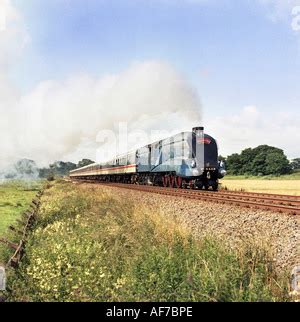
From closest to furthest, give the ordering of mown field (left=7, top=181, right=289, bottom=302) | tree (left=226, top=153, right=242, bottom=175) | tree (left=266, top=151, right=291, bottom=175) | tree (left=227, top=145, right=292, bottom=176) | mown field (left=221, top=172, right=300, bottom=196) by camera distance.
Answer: mown field (left=7, top=181, right=289, bottom=302) < mown field (left=221, top=172, right=300, bottom=196) < tree (left=266, top=151, right=291, bottom=175) < tree (left=227, top=145, right=292, bottom=176) < tree (left=226, top=153, right=242, bottom=175)

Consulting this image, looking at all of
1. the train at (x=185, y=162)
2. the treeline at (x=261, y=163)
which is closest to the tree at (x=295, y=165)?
the treeline at (x=261, y=163)

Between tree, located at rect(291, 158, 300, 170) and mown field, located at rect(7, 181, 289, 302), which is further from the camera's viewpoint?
tree, located at rect(291, 158, 300, 170)

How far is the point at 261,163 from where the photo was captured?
64.1 meters

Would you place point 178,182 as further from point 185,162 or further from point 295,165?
point 295,165

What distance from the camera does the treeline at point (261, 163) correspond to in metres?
55.6

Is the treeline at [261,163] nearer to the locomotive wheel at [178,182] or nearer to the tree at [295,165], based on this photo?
the tree at [295,165]

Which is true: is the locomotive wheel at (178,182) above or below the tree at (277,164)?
below

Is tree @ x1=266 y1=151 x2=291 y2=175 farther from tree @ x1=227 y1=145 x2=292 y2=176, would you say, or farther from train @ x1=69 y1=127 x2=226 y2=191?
train @ x1=69 y1=127 x2=226 y2=191

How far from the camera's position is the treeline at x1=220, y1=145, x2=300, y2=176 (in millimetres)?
55634

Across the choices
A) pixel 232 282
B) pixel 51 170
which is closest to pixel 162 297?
pixel 232 282

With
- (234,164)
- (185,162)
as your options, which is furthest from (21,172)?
(185,162)

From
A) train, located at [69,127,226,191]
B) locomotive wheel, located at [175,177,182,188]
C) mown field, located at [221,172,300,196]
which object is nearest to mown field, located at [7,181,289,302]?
train, located at [69,127,226,191]

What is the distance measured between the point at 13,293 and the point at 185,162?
1851cm
